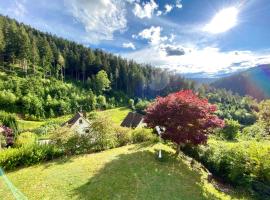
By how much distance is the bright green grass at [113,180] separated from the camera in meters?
11.0

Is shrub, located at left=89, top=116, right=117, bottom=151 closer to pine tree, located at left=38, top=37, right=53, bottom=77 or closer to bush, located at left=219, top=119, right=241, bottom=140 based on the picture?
bush, located at left=219, top=119, right=241, bottom=140

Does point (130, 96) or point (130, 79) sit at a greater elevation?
point (130, 79)

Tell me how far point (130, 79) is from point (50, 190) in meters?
87.0

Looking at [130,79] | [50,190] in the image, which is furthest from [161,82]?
[50,190]

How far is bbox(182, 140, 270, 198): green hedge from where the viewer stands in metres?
14.2

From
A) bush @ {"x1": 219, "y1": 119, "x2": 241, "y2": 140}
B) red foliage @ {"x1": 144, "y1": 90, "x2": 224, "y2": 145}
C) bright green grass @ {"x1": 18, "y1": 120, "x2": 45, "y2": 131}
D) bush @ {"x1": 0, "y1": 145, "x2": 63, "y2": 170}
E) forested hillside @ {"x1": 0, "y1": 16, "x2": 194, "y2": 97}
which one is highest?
forested hillside @ {"x1": 0, "y1": 16, "x2": 194, "y2": 97}

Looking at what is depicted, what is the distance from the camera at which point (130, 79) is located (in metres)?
97.1

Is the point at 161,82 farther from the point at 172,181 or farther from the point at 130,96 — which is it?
the point at 172,181

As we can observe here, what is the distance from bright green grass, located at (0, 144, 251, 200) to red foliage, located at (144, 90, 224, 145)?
1.98 meters

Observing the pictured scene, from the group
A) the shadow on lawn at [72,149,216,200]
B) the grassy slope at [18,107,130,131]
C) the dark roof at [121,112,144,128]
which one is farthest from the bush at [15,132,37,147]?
the dark roof at [121,112,144,128]

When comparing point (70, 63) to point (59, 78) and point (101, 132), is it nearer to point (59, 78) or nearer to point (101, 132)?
point (59, 78)

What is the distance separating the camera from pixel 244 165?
14.8 m

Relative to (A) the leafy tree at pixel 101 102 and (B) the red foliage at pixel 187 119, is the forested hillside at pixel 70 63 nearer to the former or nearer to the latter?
(A) the leafy tree at pixel 101 102

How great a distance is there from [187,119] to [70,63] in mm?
79137
